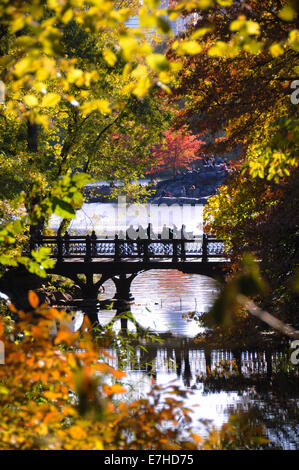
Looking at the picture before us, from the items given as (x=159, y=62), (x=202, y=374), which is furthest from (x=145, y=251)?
(x=159, y=62)

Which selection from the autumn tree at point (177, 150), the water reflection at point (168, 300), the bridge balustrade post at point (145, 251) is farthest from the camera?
the autumn tree at point (177, 150)

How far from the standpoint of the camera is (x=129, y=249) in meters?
25.5

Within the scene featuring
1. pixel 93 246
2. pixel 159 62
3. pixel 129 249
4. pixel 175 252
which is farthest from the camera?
pixel 129 249

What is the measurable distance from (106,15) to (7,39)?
14.5 meters

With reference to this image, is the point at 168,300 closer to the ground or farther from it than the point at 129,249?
closer to the ground

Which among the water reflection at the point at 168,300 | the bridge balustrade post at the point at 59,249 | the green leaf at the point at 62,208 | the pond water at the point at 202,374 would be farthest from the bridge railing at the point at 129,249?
the green leaf at the point at 62,208

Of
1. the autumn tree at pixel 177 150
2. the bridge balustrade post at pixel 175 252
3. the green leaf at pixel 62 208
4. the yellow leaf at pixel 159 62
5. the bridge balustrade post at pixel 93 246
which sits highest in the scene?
the autumn tree at pixel 177 150

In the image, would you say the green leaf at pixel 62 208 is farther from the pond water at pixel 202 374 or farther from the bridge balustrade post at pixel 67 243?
the bridge balustrade post at pixel 67 243

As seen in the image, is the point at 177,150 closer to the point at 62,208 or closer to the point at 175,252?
the point at 175,252

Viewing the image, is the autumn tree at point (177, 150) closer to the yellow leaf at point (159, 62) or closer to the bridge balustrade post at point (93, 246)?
the bridge balustrade post at point (93, 246)

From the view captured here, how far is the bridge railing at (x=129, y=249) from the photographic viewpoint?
77.9ft

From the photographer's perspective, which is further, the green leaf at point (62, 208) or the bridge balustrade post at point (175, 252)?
the bridge balustrade post at point (175, 252)

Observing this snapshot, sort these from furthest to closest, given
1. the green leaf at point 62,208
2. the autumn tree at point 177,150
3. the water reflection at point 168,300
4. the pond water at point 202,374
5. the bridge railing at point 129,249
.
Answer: the autumn tree at point 177,150 < the bridge railing at point 129,249 < the water reflection at point 168,300 < the pond water at point 202,374 < the green leaf at point 62,208

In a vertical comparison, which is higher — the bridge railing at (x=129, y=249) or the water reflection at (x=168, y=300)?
the bridge railing at (x=129, y=249)
